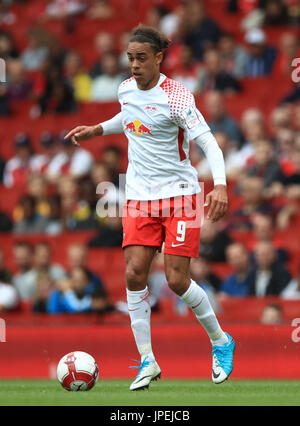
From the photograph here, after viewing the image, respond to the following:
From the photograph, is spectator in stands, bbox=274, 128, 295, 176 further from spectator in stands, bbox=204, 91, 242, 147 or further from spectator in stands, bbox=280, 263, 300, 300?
spectator in stands, bbox=280, 263, 300, 300

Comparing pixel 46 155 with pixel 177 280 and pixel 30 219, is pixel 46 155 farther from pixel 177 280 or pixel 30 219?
pixel 177 280

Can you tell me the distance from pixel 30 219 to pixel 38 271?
1.63 meters

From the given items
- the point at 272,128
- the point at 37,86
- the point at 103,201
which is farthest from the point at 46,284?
the point at 37,86

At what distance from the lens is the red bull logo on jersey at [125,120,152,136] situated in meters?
7.15

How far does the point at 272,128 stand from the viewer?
1377 centimetres

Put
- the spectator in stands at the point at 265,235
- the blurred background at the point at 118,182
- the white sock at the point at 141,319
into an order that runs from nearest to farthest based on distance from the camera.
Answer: the white sock at the point at 141,319 < the blurred background at the point at 118,182 < the spectator in stands at the point at 265,235

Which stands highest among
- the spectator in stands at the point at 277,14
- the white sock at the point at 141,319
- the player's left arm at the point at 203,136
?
the spectator in stands at the point at 277,14

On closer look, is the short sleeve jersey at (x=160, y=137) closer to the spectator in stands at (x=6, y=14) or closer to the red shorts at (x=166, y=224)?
the red shorts at (x=166, y=224)

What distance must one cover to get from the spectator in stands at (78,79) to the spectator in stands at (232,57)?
2489mm

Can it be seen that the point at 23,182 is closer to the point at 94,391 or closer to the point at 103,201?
the point at 103,201

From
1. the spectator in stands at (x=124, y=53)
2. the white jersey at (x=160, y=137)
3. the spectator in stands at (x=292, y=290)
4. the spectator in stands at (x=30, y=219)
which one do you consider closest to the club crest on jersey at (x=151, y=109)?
the white jersey at (x=160, y=137)

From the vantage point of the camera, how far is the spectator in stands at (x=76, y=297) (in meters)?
10.9

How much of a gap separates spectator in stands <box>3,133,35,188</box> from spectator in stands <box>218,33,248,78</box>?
Answer: 317 cm

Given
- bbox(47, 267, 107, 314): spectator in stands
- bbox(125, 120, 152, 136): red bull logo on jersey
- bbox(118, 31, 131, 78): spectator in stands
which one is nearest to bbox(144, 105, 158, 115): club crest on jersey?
bbox(125, 120, 152, 136): red bull logo on jersey
